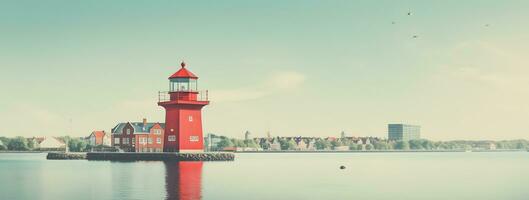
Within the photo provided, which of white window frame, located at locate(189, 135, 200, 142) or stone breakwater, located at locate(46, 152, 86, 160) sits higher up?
white window frame, located at locate(189, 135, 200, 142)

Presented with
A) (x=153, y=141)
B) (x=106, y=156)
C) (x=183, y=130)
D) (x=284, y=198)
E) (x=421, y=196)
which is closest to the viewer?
(x=284, y=198)

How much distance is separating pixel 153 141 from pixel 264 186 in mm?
83061

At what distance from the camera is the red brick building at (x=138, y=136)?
14088 centimetres

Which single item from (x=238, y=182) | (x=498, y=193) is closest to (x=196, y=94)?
(x=238, y=182)

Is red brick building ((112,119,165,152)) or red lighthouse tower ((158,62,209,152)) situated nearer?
red lighthouse tower ((158,62,209,152))

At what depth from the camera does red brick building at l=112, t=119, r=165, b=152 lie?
462 ft

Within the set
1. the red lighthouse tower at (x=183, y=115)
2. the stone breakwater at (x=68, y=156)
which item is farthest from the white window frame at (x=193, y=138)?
the stone breakwater at (x=68, y=156)

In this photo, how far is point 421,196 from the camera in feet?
178

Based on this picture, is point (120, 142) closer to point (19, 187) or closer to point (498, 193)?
point (19, 187)

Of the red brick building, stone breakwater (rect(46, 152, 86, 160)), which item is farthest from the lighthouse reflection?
the red brick building

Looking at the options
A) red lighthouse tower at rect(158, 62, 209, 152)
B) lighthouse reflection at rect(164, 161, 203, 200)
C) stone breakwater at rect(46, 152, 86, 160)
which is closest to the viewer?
lighthouse reflection at rect(164, 161, 203, 200)

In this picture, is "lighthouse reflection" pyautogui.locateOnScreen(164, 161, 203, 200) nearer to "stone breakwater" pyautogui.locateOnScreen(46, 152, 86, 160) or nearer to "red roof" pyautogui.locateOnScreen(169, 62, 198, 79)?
"red roof" pyautogui.locateOnScreen(169, 62, 198, 79)

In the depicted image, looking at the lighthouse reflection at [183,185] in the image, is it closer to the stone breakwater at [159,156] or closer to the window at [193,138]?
the stone breakwater at [159,156]

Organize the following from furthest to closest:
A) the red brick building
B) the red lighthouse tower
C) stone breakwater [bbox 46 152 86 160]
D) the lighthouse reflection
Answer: the red brick building, stone breakwater [bbox 46 152 86 160], the red lighthouse tower, the lighthouse reflection
